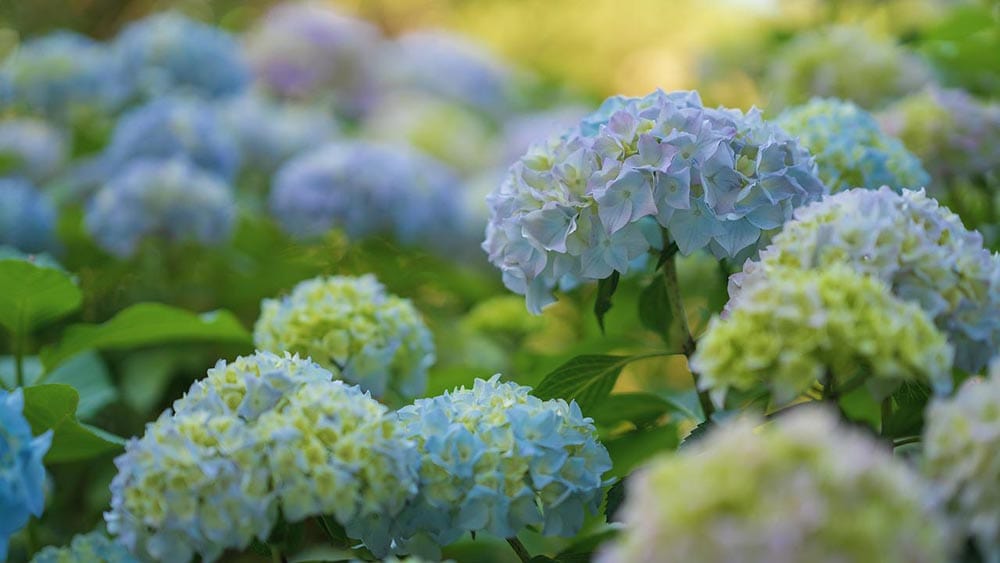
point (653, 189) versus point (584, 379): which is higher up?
point (653, 189)

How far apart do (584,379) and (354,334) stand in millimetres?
307

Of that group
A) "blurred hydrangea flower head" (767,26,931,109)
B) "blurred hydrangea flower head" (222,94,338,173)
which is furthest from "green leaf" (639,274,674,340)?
"blurred hydrangea flower head" (222,94,338,173)

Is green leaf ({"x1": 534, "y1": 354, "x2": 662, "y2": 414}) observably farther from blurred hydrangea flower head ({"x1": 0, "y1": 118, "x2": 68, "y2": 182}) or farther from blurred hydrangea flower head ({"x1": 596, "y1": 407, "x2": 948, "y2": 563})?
blurred hydrangea flower head ({"x1": 0, "y1": 118, "x2": 68, "y2": 182})

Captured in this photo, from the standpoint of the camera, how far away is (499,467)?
3.31ft

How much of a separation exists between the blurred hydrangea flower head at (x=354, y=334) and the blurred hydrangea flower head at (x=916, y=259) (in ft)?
1.89

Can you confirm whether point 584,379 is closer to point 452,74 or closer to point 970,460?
point 970,460

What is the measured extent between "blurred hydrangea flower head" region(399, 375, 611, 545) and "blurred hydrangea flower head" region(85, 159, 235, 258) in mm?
1319

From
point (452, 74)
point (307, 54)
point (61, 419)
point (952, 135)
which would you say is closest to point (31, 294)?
point (61, 419)

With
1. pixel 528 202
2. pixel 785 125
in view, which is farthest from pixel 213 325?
pixel 785 125

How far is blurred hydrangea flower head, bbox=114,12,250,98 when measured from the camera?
2.77 meters

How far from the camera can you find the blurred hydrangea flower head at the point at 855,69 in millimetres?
2102

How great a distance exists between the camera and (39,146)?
269cm

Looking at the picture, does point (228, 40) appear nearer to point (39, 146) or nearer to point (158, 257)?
point (39, 146)

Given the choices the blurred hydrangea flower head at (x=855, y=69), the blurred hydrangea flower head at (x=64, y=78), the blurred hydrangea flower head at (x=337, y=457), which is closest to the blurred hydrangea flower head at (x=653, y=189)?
the blurred hydrangea flower head at (x=337, y=457)
